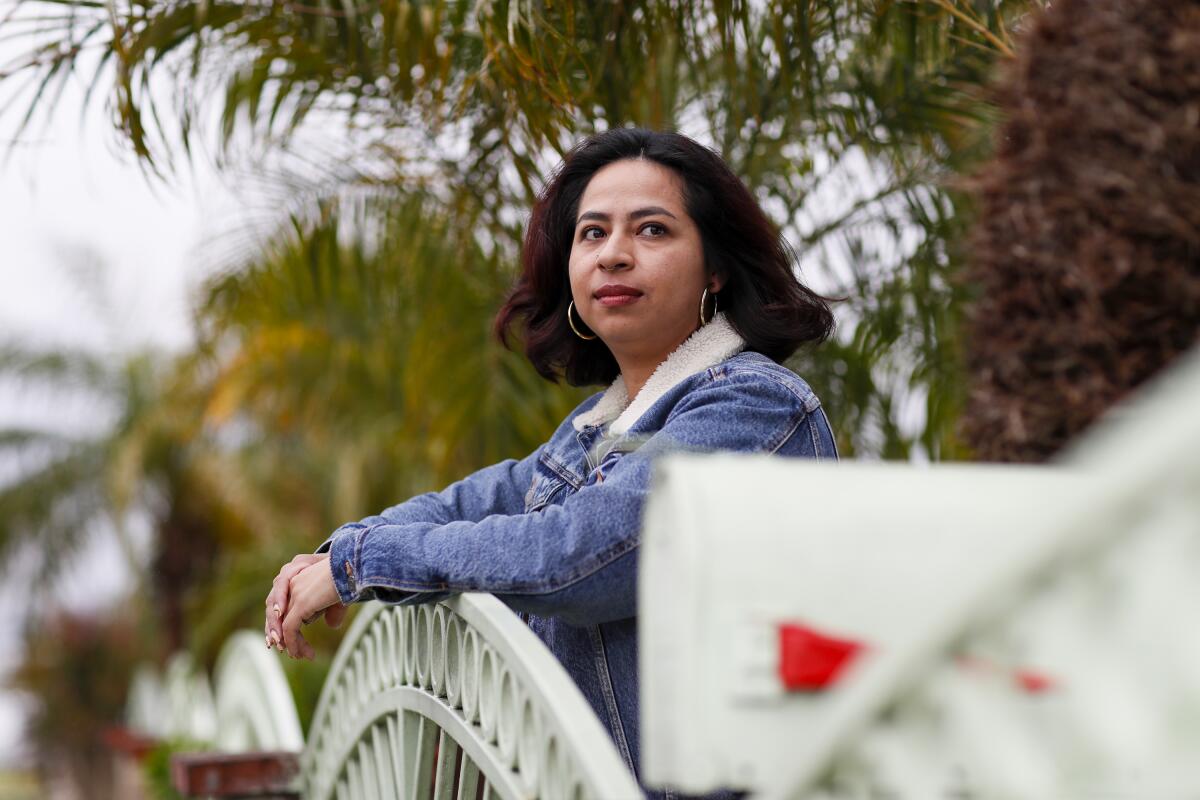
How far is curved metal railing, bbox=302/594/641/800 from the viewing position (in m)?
1.74

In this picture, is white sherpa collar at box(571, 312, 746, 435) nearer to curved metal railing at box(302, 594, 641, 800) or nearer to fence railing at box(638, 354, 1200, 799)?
curved metal railing at box(302, 594, 641, 800)

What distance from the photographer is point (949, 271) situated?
4.70 meters

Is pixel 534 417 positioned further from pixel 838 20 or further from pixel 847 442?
pixel 838 20

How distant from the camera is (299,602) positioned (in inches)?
96.5

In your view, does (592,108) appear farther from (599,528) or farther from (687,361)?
(599,528)

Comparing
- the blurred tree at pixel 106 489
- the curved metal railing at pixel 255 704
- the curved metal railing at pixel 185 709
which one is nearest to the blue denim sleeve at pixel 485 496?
the curved metal railing at pixel 255 704

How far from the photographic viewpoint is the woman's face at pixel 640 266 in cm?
249

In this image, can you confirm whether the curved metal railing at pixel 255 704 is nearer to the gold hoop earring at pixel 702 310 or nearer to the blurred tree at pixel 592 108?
the blurred tree at pixel 592 108

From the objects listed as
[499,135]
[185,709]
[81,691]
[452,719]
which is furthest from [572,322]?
[81,691]

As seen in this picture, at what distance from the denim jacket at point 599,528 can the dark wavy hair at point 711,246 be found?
13 cm

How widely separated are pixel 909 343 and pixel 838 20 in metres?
1.47

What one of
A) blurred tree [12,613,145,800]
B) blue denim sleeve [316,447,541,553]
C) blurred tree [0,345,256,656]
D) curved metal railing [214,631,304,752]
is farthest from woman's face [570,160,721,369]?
blurred tree [12,613,145,800]

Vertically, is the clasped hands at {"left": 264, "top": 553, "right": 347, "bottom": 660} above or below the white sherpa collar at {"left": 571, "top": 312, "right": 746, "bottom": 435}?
below

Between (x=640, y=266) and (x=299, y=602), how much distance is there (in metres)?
0.87
